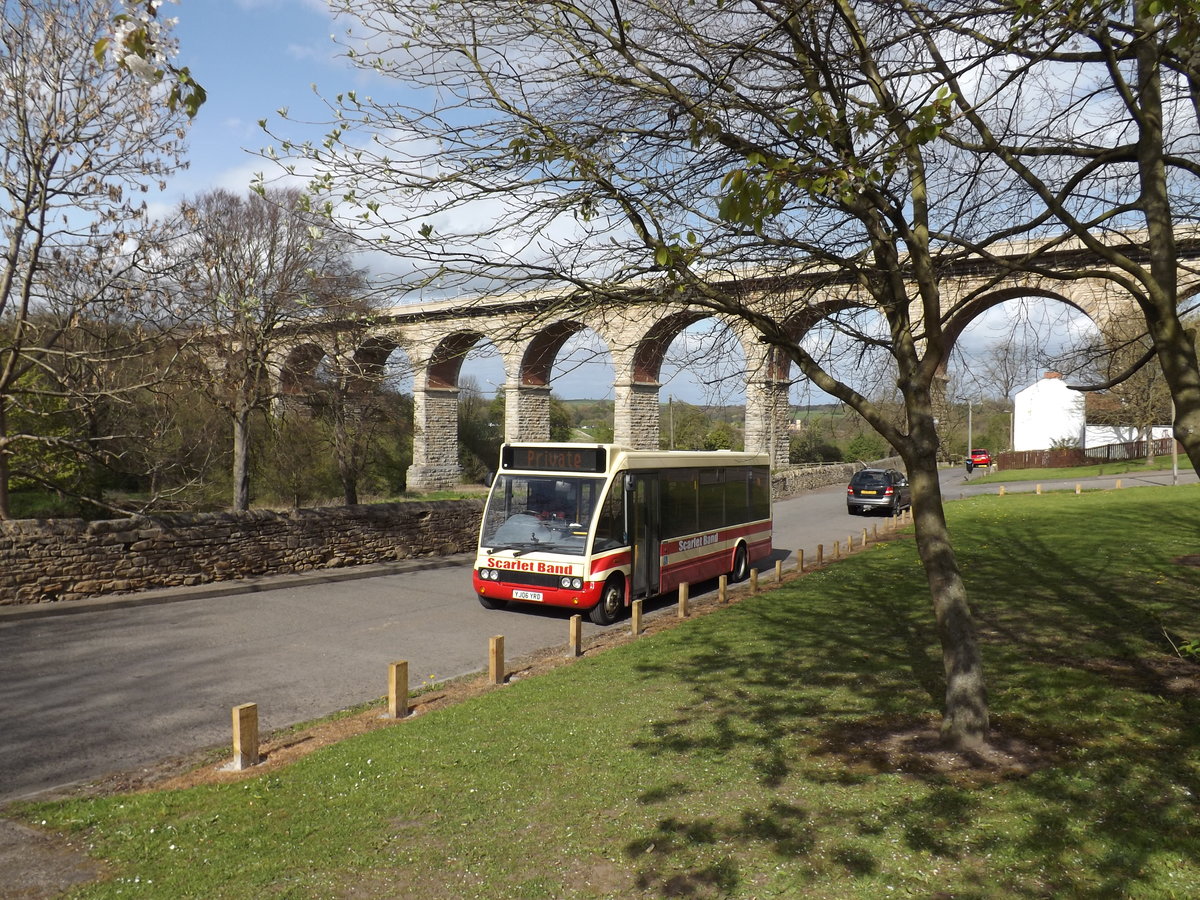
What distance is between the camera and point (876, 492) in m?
29.2

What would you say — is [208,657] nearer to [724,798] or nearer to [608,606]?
[608,606]

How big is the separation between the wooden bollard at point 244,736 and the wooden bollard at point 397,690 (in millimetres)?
1413

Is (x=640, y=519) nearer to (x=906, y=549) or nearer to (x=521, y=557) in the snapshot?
(x=521, y=557)

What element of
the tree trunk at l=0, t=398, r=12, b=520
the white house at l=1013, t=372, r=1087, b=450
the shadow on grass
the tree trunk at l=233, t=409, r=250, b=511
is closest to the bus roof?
the shadow on grass

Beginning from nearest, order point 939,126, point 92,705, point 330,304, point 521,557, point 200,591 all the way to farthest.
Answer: point 939,126
point 330,304
point 92,705
point 521,557
point 200,591

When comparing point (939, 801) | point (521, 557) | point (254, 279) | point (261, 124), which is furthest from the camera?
point (254, 279)

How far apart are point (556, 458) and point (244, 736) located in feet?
23.4

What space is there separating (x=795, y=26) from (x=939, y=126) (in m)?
2.40

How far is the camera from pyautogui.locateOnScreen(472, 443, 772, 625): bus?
1210 centimetres

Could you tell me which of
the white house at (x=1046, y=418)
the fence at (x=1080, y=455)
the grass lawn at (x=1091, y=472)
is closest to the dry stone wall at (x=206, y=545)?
the grass lawn at (x=1091, y=472)

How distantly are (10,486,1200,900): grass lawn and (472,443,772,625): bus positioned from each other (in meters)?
3.30

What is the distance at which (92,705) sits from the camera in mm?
7887

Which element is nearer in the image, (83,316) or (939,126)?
(939,126)

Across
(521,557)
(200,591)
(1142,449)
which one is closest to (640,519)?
(521,557)
